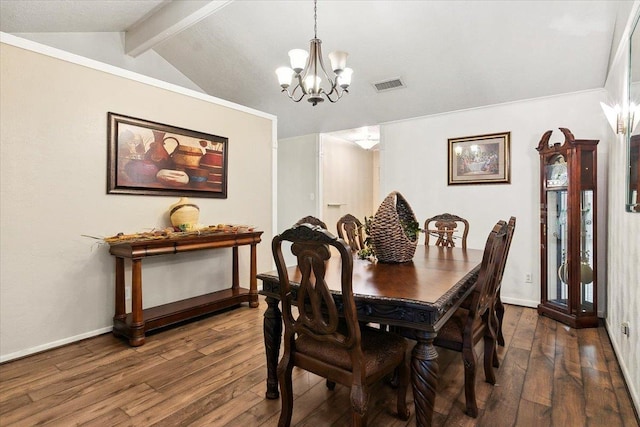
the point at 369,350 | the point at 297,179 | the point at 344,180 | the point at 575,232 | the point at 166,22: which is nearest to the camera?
the point at 369,350

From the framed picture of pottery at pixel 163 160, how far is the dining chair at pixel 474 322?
2.81 meters

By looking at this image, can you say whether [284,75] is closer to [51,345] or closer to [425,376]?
[425,376]

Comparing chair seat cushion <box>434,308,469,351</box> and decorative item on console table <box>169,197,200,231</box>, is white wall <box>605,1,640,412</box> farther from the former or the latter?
decorative item on console table <box>169,197,200,231</box>

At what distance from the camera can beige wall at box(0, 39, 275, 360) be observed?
2441 mm

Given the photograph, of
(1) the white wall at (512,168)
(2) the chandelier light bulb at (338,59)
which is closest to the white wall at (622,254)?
(1) the white wall at (512,168)

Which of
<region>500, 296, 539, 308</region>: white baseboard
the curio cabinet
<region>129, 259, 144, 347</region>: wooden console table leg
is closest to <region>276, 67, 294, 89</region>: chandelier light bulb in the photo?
<region>129, 259, 144, 347</region>: wooden console table leg

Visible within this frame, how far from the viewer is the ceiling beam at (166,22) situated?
3205mm

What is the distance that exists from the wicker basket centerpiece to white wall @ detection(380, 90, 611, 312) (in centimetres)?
219

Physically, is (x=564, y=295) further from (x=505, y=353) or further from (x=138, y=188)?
(x=138, y=188)

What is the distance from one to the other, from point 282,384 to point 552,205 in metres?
3.25

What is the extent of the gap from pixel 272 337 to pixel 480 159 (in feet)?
11.0

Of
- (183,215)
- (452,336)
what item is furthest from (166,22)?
(452,336)

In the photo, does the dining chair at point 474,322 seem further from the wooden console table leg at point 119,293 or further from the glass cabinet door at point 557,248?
the wooden console table leg at point 119,293

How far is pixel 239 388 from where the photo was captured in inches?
80.5
